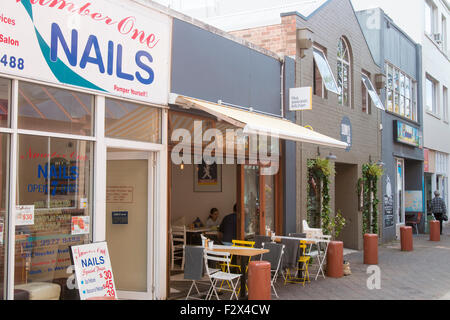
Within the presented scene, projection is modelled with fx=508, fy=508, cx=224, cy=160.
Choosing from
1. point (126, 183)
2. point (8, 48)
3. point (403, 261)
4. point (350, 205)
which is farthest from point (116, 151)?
point (350, 205)

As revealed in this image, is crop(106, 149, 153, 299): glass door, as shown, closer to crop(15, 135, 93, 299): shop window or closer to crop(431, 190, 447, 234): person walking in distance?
crop(15, 135, 93, 299): shop window

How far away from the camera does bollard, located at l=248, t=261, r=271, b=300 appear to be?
6645 mm

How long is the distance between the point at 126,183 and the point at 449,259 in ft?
28.3

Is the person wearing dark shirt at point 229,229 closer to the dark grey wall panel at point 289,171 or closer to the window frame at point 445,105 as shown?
the dark grey wall panel at point 289,171

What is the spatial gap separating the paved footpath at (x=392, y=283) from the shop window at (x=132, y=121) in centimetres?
321

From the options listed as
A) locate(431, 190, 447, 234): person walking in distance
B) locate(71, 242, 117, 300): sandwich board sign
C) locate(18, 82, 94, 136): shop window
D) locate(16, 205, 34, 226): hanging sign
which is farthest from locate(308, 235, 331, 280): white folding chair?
locate(431, 190, 447, 234): person walking in distance

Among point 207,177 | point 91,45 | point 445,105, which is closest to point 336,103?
point 207,177

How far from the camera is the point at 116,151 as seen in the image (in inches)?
294

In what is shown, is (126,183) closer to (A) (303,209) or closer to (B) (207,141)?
(B) (207,141)

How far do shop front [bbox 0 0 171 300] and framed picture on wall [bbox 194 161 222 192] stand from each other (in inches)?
195

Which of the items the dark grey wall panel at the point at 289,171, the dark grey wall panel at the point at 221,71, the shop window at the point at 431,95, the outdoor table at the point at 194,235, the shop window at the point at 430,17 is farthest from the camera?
the shop window at the point at 430,17

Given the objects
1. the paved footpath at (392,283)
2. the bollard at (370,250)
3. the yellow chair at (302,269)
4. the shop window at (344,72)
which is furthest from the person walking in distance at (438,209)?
the yellow chair at (302,269)

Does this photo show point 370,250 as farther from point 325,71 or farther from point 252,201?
point 325,71

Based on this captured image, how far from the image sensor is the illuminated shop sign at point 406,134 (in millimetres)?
16828
